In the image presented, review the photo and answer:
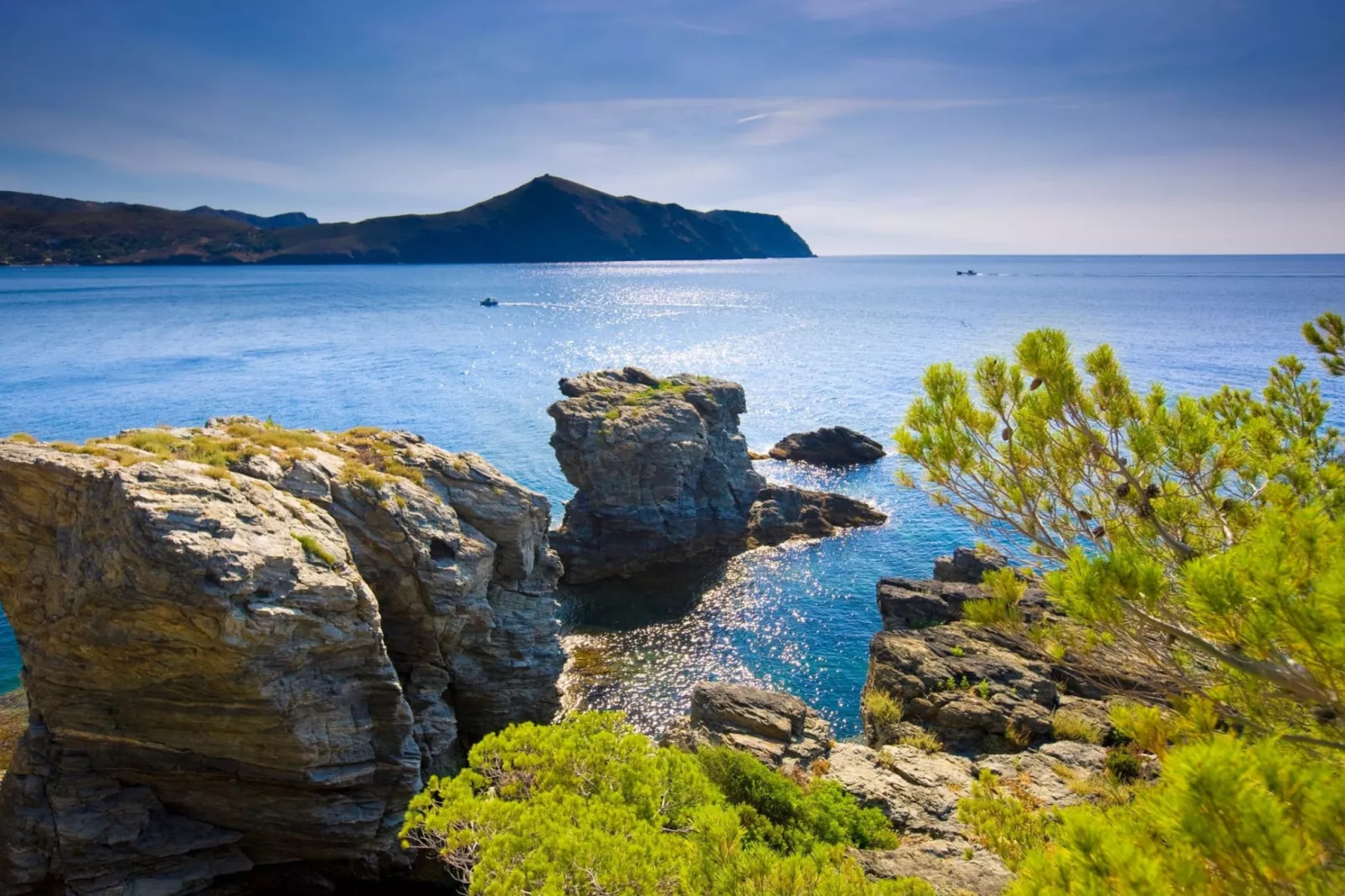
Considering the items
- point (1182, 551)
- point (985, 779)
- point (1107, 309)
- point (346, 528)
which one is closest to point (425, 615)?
point (346, 528)

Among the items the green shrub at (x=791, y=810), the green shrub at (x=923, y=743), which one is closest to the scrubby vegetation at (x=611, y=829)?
the green shrub at (x=791, y=810)

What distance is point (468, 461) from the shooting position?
27.9 m

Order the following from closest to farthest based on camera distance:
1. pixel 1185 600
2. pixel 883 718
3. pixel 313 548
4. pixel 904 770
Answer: pixel 1185 600 < pixel 904 770 < pixel 313 548 < pixel 883 718

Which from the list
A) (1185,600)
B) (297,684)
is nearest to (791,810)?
(1185,600)

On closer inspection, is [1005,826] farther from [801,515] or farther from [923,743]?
[801,515]

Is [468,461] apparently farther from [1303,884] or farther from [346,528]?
[1303,884]

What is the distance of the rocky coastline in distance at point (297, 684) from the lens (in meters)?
17.3

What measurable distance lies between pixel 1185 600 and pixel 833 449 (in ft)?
189

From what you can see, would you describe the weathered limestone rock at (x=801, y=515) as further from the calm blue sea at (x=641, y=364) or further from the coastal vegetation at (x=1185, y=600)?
the coastal vegetation at (x=1185, y=600)

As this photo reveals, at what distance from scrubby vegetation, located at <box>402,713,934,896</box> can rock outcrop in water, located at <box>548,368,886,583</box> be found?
104 feet

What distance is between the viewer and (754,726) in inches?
860

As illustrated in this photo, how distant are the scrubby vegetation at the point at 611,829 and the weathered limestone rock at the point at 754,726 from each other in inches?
201

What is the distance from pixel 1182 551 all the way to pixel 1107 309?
177 m

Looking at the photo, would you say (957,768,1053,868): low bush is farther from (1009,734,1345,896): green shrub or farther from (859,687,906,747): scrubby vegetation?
(859,687,906,747): scrubby vegetation
